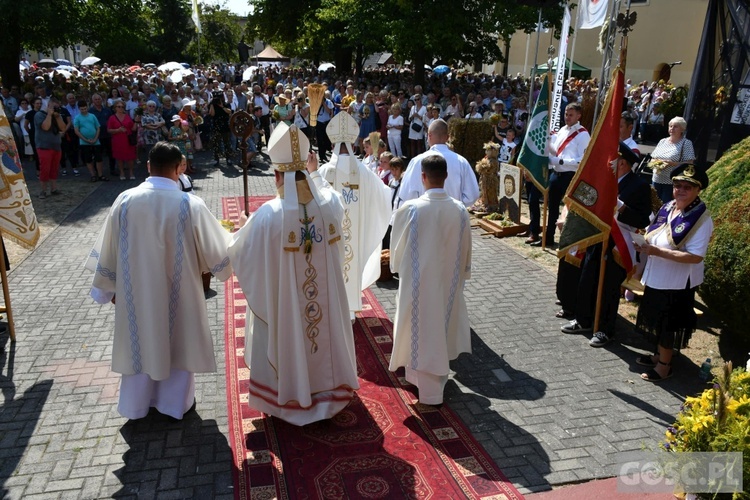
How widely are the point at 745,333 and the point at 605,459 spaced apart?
8.90 feet

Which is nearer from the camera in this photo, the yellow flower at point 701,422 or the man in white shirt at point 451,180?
the yellow flower at point 701,422

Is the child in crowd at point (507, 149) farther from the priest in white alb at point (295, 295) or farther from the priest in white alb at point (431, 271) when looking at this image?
the priest in white alb at point (295, 295)

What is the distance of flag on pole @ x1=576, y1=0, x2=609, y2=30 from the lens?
834cm


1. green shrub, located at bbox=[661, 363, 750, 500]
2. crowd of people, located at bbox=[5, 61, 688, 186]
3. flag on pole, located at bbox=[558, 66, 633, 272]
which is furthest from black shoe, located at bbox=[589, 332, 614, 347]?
crowd of people, located at bbox=[5, 61, 688, 186]

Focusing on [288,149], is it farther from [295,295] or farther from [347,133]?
[347,133]

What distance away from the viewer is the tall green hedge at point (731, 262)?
6.00 meters

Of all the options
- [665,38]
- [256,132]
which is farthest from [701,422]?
[665,38]

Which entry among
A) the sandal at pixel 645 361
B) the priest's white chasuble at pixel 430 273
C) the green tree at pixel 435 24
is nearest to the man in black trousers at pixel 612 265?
the sandal at pixel 645 361

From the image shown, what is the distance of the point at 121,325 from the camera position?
448 centimetres

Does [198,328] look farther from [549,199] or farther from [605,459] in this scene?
[549,199]

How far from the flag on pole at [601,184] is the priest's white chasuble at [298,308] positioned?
289cm

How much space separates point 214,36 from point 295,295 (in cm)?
6271

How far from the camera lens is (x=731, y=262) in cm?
614

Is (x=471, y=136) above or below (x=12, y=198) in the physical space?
above
